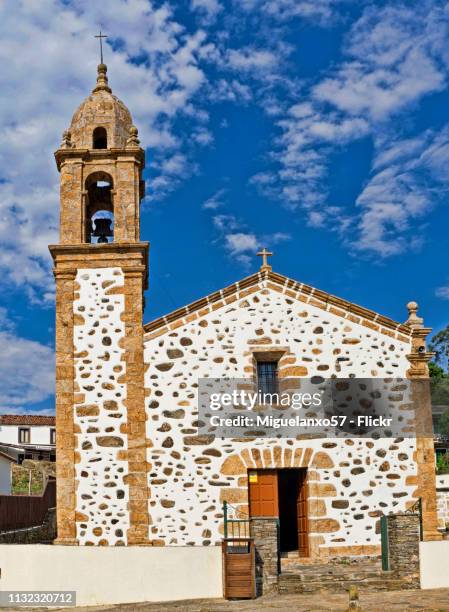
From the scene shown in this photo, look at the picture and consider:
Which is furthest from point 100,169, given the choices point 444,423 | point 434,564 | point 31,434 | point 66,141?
point 31,434

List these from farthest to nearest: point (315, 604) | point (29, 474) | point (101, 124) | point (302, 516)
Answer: point (29, 474)
point (101, 124)
point (302, 516)
point (315, 604)

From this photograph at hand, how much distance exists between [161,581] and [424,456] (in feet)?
20.7

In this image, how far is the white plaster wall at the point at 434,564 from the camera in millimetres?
14500

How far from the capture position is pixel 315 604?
12680 millimetres

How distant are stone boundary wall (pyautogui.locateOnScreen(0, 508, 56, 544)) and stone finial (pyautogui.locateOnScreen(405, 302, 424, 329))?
1072 cm

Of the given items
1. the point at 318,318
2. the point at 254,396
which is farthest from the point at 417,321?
the point at 254,396

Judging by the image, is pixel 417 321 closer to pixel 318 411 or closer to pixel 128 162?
pixel 318 411

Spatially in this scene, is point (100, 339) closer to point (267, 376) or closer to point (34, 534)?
point (267, 376)

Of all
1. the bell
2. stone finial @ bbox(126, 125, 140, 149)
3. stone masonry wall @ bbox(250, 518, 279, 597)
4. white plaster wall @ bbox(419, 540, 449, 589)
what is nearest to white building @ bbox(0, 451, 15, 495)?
the bell

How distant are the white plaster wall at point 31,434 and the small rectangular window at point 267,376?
1580 inches

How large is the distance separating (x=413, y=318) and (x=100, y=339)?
22.5 ft

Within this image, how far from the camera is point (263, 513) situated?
53.5 feet

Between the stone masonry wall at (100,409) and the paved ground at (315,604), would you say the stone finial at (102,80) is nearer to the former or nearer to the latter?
the stone masonry wall at (100,409)

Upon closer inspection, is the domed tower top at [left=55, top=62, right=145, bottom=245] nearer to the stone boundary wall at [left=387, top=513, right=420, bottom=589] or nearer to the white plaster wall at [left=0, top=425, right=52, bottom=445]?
the stone boundary wall at [left=387, top=513, right=420, bottom=589]
